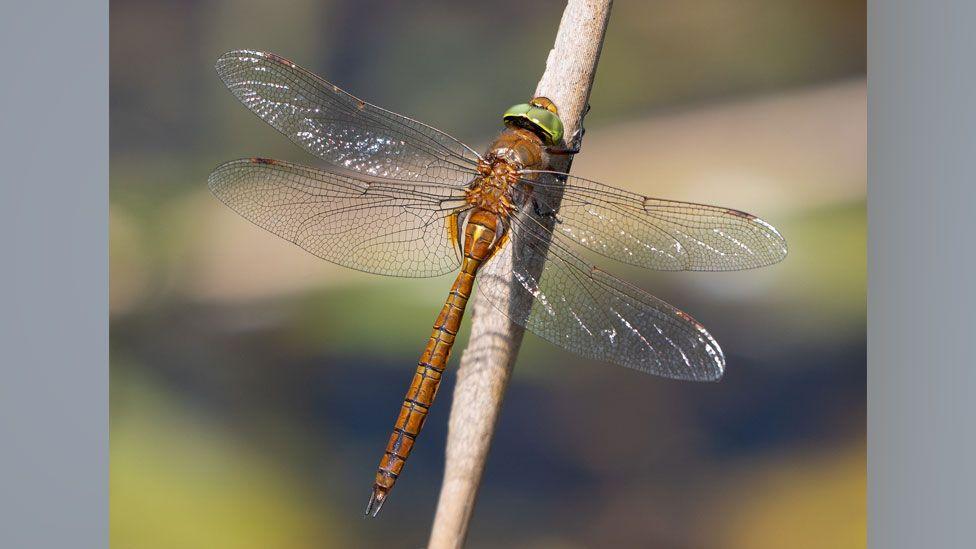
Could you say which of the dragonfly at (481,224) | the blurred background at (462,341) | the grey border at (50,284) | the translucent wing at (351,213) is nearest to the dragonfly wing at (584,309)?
the dragonfly at (481,224)

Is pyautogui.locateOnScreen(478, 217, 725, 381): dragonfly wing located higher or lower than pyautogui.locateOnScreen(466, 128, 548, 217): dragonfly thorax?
lower

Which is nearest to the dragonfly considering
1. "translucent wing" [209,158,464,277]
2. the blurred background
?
"translucent wing" [209,158,464,277]

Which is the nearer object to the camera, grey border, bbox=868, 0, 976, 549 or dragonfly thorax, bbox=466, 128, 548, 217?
dragonfly thorax, bbox=466, 128, 548, 217

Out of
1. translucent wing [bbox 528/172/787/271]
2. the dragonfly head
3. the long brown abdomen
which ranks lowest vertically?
the long brown abdomen

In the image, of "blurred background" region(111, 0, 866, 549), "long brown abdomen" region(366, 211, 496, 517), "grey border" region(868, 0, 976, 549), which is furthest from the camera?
"blurred background" region(111, 0, 866, 549)

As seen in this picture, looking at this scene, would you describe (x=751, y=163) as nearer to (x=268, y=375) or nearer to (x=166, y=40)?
(x=268, y=375)

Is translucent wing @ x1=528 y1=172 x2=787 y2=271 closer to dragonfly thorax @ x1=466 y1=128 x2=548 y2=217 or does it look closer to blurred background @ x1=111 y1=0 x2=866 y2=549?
dragonfly thorax @ x1=466 y1=128 x2=548 y2=217

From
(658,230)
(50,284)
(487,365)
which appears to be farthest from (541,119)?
(50,284)

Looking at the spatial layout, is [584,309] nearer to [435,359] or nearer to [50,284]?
[435,359]
